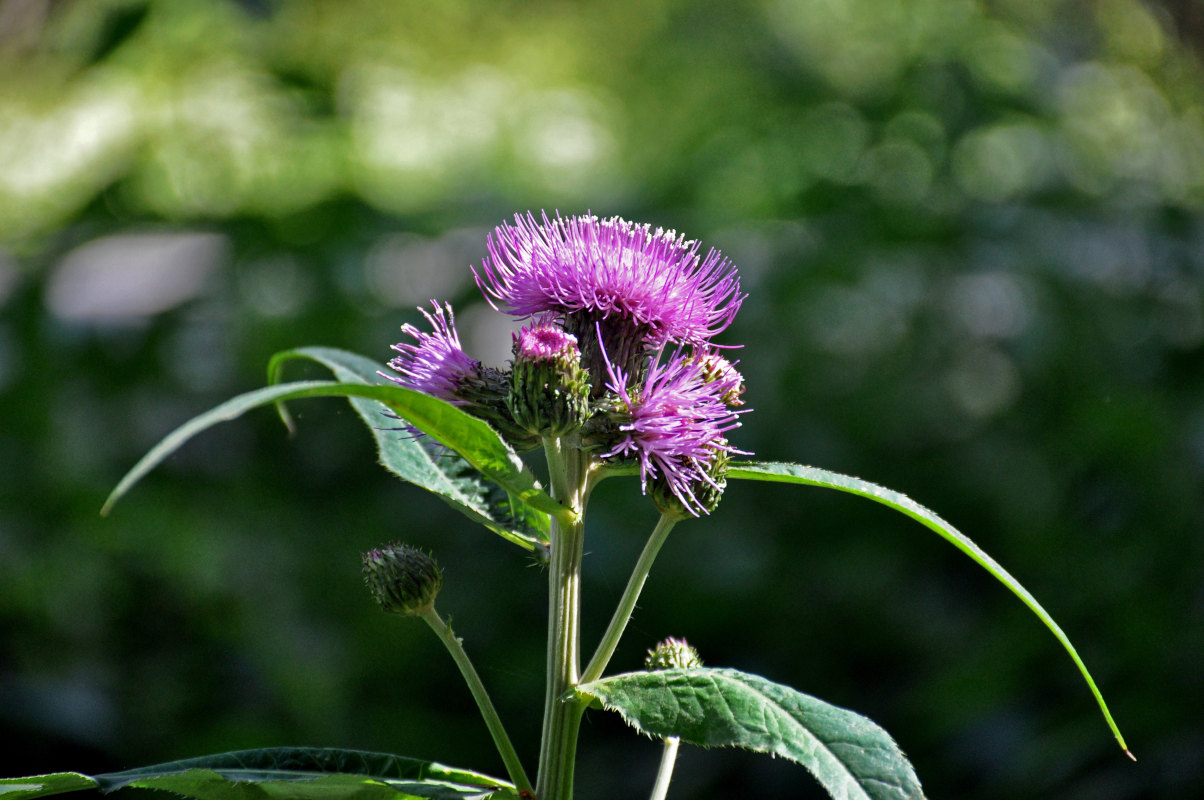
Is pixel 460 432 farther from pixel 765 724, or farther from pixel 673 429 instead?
pixel 765 724

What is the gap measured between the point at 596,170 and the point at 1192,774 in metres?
5.24

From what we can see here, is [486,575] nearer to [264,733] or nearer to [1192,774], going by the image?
[264,733]

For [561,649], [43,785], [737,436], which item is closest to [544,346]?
[561,649]

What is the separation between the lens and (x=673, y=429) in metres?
0.88

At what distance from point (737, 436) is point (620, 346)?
7.10 feet

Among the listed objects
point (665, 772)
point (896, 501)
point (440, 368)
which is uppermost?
point (440, 368)

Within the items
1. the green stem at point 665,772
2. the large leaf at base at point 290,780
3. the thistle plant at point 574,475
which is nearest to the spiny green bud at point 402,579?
the thistle plant at point 574,475

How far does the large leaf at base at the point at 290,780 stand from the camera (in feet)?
2.48

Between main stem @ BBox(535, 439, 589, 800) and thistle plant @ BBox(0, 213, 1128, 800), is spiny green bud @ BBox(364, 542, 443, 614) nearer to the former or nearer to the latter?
thistle plant @ BBox(0, 213, 1128, 800)

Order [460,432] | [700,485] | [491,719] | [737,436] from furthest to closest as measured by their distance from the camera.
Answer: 1. [737,436]
2. [700,485]
3. [491,719]
4. [460,432]

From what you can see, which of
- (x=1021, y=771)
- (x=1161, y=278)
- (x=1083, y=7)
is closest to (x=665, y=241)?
(x=1021, y=771)

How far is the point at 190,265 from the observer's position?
3.58 m

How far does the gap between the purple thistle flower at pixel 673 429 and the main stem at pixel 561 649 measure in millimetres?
50

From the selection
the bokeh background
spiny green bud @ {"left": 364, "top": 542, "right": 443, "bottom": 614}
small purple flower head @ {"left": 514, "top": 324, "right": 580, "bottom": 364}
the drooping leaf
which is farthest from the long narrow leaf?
the bokeh background
